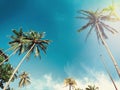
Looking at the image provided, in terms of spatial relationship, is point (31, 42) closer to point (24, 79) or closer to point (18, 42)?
point (18, 42)

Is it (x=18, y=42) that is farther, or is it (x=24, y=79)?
(x=24, y=79)

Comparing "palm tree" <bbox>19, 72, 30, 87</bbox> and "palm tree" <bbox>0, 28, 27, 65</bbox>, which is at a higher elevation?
"palm tree" <bbox>19, 72, 30, 87</bbox>

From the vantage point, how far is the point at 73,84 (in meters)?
78.8

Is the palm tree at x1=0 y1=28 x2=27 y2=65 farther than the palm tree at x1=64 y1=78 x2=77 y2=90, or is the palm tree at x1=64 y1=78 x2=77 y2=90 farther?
the palm tree at x1=64 y1=78 x2=77 y2=90

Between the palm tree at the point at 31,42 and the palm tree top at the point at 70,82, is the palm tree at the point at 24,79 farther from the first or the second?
the palm tree at the point at 31,42

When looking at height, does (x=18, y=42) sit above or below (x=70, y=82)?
below

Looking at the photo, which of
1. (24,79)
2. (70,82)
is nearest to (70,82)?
(70,82)

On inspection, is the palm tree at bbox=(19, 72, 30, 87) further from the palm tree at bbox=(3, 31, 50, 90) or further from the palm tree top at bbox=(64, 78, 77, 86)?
the palm tree at bbox=(3, 31, 50, 90)

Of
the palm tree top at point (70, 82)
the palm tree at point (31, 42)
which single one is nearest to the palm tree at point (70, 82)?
the palm tree top at point (70, 82)

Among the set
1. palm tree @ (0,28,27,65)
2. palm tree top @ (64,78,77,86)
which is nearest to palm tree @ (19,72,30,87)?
palm tree top @ (64,78,77,86)

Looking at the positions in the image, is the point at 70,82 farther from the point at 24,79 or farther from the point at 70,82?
the point at 24,79

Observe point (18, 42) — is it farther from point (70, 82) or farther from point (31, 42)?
point (70, 82)

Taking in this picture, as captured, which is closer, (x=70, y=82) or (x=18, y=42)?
(x=18, y=42)

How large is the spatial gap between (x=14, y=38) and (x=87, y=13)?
67.5ft
